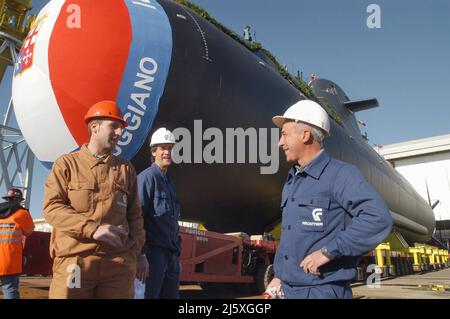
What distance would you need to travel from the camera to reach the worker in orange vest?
491 cm

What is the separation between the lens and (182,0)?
657 cm

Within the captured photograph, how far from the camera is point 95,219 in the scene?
239 cm

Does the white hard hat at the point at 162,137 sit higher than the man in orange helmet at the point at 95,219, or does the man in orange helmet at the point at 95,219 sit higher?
the white hard hat at the point at 162,137

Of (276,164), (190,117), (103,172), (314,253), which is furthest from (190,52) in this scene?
(314,253)

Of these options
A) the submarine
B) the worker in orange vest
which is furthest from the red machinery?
the submarine

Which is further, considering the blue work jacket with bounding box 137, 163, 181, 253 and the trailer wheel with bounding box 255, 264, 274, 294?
the trailer wheel with bounding box 255, 264, 274, 294

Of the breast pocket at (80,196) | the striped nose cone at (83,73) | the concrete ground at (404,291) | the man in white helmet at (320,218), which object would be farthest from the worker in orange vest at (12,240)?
the concrete ground at (404,291)

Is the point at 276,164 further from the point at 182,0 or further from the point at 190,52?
the point at 182,0

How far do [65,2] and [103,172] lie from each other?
322cm

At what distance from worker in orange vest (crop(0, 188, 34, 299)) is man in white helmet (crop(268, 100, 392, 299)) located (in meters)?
4.08

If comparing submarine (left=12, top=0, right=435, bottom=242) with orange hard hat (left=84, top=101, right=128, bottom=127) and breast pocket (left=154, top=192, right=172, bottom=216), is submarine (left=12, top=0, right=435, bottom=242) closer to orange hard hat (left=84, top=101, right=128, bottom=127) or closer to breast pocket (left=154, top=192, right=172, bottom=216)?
breast pocket (left=154, top=192, right=172, bottom=216)

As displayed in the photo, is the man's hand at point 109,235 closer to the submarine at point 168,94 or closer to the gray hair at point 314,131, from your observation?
the gray hair at point 314,131

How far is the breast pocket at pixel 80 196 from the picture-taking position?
2.43 meters

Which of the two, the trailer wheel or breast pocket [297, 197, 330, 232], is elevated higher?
breast pocket [297, 197, 330, 232]
